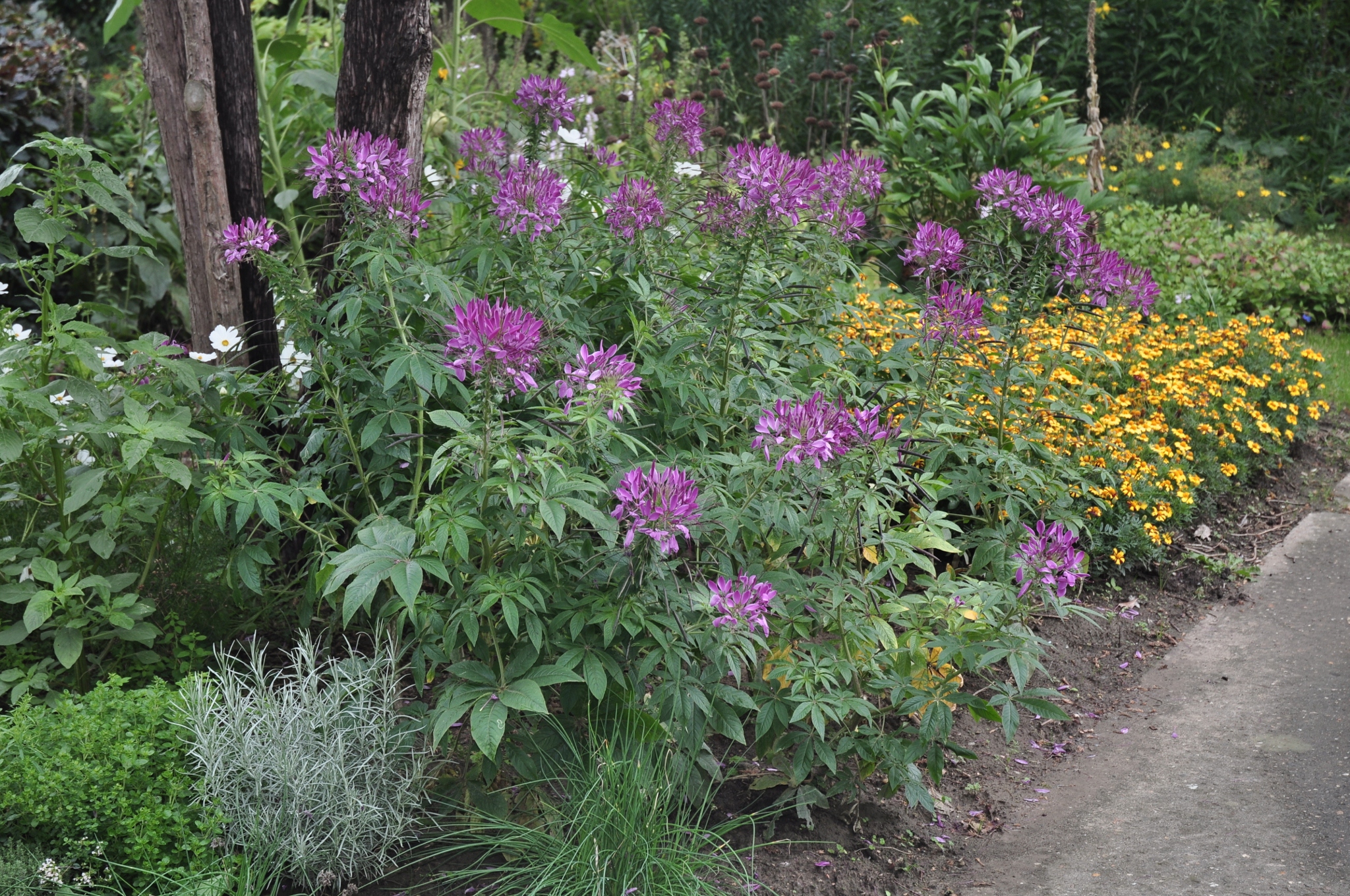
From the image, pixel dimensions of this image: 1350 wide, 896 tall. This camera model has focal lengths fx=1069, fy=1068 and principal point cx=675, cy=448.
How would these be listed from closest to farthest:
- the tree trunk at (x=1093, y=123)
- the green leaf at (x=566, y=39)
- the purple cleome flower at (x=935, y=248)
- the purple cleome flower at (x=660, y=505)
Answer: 1. the purple cleome flower at (x=660, y=505)
2. the purple cleome flower at (x=935, y=248)
3. the green leaf at (x=566, y=39)
4. the tree trunk at (x=1093, y=123)

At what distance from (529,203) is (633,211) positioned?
0.37 meters

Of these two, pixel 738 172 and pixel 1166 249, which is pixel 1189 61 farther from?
pixel 738 172

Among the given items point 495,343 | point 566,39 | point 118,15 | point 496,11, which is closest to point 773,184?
point 495,343

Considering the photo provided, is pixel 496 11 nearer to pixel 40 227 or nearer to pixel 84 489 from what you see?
pixel 40 227

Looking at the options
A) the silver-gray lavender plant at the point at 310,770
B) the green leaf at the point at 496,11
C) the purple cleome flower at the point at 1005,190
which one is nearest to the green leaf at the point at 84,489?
the silver-gray lavender plant at the point at 310,770

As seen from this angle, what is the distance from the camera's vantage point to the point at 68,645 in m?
2.82

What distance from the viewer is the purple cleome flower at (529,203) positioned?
2.57 metres

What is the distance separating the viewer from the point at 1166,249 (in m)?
6.63

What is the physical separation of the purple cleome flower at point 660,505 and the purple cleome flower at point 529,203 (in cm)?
83

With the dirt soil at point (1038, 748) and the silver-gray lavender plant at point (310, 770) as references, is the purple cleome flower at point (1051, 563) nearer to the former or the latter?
the dirt soil at point (1038, 748)

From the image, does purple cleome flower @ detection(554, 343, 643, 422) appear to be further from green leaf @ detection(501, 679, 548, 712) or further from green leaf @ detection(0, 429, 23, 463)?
green leaf @ detection(0, 429, 23, 463)

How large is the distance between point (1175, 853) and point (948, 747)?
66 centimetres

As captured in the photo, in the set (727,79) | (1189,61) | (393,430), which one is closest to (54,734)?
(393,430)

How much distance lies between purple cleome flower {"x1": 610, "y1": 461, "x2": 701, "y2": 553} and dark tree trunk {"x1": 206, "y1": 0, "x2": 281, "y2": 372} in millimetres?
1888
